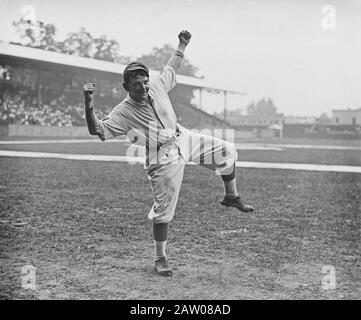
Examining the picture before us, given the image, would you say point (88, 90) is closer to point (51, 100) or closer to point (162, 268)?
point (162, 268)

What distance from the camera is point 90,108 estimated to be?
3.07m

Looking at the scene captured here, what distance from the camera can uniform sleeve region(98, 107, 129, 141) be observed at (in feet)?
10.9

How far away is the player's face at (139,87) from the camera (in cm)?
327

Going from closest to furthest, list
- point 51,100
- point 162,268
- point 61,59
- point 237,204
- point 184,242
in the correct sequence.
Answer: point 162,268 < point 237,204 < point 184,242 < point 61,59 < point 51,100

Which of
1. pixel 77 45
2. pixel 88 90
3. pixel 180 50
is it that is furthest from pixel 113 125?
pixel 77 45

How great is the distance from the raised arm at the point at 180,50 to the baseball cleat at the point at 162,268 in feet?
5.28

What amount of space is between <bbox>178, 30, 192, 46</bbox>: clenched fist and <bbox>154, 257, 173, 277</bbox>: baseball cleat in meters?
1.79

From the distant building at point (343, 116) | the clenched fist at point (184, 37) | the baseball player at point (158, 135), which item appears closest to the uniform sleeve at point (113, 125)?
the baseball player at point (158, 135)

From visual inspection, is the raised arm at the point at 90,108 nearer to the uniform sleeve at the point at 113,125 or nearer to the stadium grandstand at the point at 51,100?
the uniform sleeve at the point at 113,125

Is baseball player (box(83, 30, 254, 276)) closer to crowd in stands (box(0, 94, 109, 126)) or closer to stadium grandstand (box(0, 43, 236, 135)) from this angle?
stadium grandstand (box(0, 43, 236, 135))

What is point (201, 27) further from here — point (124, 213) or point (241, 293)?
point (124, 213)

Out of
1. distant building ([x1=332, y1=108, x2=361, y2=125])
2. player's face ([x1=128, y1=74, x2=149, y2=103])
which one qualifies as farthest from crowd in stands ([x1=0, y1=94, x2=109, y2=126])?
distant building ([x1=332, y1=108, x2=361, y2=125])

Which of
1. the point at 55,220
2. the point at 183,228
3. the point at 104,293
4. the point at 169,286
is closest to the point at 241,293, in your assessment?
the point at 169,286

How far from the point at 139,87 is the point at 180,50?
26.0 inches
